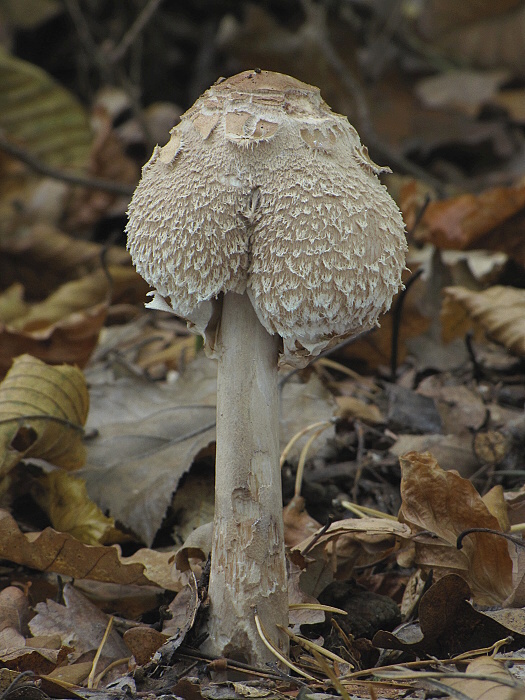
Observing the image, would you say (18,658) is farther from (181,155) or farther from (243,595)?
(181,155)

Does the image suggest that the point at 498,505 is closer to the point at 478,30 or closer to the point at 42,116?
the point at 42,116

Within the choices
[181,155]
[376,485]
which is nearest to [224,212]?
[181,155]

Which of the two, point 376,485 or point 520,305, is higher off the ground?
point 520,305

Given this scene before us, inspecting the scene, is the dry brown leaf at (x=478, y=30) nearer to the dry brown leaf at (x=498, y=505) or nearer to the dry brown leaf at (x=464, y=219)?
the dry brown leaf at (x=464, y=219)

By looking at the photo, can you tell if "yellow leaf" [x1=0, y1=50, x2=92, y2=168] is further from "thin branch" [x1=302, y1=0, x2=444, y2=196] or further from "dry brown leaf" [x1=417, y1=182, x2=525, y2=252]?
"dry brown leaf" [x1=417, y1=182, x2=525, y2=252]

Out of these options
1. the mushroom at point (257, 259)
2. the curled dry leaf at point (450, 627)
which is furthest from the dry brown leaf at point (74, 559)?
the curled dry leaf at point (450, 627)

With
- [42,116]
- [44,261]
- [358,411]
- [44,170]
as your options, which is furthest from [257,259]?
[42,116]

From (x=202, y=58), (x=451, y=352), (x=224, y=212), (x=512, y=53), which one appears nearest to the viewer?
(x=224, y=212)
